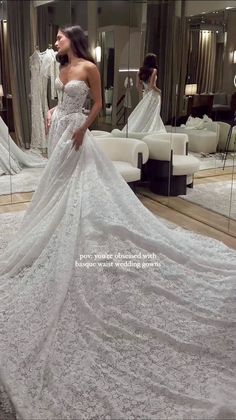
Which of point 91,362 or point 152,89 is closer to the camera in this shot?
point 91,362

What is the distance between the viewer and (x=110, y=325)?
1.92m

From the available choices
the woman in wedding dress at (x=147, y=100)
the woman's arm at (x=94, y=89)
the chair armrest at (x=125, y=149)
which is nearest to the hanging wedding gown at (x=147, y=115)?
the woman in wedding dress at (x=147, y=100)

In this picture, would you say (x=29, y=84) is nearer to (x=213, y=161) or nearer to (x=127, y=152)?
(x=127, y=152)

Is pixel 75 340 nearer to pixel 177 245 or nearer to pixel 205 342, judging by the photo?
pixel 205 342

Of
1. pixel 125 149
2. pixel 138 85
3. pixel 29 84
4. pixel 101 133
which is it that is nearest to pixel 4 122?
pixel 29 84

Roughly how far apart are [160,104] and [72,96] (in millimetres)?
1870

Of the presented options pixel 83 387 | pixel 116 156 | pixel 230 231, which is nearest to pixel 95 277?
pixel 83 387

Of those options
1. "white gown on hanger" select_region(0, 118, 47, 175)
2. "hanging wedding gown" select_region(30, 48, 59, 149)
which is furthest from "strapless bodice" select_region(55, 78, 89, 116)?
"white gown on hanger" select_region(0, 118, 47, 175)

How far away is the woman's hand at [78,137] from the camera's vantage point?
2.53 meters

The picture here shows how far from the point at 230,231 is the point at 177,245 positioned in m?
1.26

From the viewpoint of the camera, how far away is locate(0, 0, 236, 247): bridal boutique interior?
3529mm

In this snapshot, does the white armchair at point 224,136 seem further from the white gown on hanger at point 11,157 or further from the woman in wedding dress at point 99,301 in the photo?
the white gown on hanger at point 11,157

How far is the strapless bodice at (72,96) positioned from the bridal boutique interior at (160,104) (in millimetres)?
693

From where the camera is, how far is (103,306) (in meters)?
2.02
